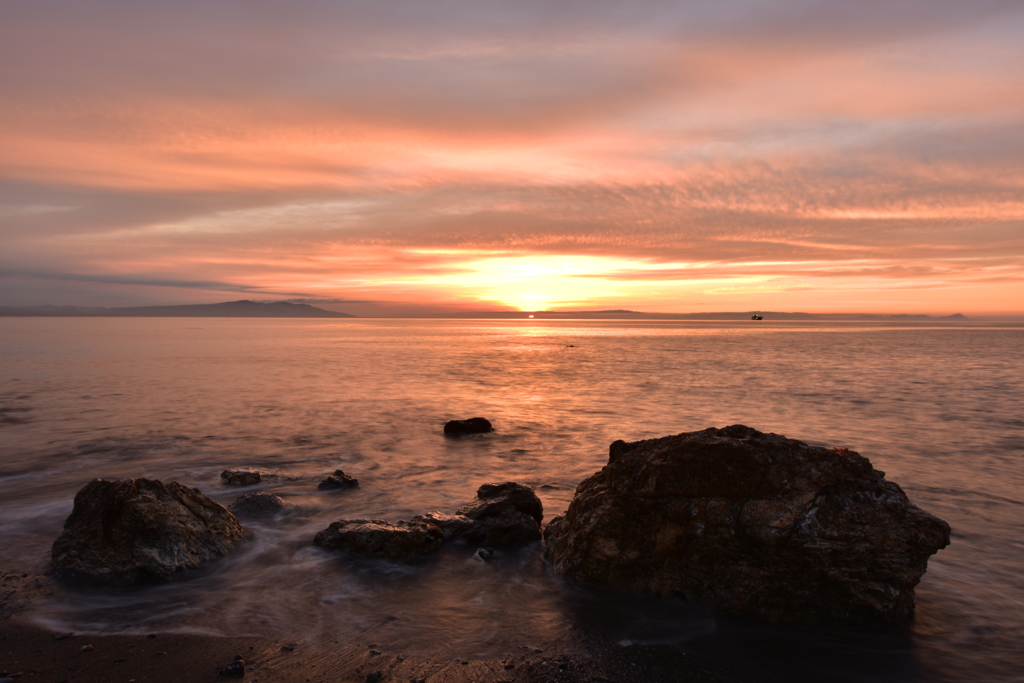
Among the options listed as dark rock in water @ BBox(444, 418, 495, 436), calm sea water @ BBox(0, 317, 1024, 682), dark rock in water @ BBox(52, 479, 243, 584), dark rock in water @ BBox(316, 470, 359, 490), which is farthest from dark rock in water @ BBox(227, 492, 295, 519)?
dark rock in water @ BBox(444, 418, 495, 436)

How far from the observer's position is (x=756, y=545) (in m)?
6.67

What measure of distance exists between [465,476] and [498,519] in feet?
13.8

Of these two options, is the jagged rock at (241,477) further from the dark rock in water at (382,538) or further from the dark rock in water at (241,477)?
the dark rock in water at (382,538)

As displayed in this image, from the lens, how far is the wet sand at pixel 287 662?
521 centimetres

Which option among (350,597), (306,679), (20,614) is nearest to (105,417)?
(20,614)

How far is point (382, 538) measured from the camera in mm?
8062

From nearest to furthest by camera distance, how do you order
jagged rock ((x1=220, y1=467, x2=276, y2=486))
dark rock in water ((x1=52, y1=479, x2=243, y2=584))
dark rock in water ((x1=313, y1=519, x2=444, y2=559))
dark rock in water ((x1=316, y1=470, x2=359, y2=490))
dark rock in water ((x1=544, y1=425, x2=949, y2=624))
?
dark rock in water ((x1=544, y1=425, x2=949, y2=624))
dark rock in water ((x1=52, y1=479, x2=243, y2=584))
dark rock in water ((x1=313, y1=519, x2=444, y2=559))
dark rock in water ((x1=316, y1=470, x2=359, y2=490))
jagged rock ((x1=220, y1=467, x2=276, y2=486))

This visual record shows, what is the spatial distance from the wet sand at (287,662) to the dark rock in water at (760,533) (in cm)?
134

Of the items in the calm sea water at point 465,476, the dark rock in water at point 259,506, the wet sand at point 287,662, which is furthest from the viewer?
the dark rock in water at point 259,506

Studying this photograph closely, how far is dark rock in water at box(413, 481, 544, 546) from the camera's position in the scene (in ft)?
28.1

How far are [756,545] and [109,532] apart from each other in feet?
26.8

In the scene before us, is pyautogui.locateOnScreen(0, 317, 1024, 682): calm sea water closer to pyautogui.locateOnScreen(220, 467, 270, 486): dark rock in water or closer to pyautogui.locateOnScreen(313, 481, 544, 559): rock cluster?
pyautogui.locateOnScreen(313, 481, 544, 559): rock cluster

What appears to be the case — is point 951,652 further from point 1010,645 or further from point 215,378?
point 215,378

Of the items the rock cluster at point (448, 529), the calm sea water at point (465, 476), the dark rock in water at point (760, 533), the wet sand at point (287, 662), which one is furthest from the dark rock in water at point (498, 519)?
the wet sand at point (287, 662)
